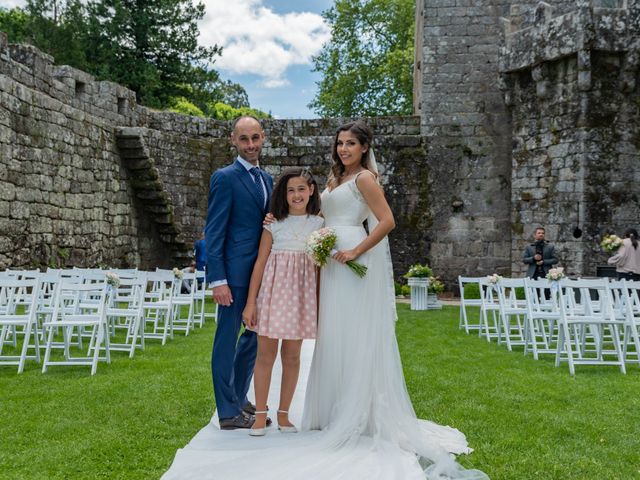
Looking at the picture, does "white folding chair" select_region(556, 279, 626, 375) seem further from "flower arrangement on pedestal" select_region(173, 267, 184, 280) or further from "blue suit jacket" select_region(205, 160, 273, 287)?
"flower arrangement on pedestal" select_region(173, 267, 184, 280)

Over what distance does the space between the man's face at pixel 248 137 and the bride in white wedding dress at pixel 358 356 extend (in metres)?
0.48

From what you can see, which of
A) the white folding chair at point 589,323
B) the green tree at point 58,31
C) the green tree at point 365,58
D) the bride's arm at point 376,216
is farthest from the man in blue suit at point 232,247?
the green tree at point 365,58

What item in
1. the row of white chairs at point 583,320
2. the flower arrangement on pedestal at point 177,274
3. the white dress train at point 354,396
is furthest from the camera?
the flower arrangement on pedestal at point 177,274

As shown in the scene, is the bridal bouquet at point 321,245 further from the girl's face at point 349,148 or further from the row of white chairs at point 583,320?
the row of white chairs at point 583,320

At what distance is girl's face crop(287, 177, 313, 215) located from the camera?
4.24 metres

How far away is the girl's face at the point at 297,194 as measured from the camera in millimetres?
4242

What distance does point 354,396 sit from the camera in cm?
404

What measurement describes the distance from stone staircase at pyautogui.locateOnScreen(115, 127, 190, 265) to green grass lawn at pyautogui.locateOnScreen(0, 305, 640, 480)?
7339 millimetres

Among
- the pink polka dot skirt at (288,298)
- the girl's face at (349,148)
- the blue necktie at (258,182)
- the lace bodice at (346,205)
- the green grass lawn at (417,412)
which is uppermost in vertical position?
the girl's face at (349,148)

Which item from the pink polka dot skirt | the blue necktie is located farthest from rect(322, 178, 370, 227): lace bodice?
the blue necktie

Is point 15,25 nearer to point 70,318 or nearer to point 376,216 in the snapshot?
point 70,318

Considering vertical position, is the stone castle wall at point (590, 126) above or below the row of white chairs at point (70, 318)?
above

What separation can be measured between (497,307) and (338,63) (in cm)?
2503

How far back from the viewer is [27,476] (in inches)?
136
